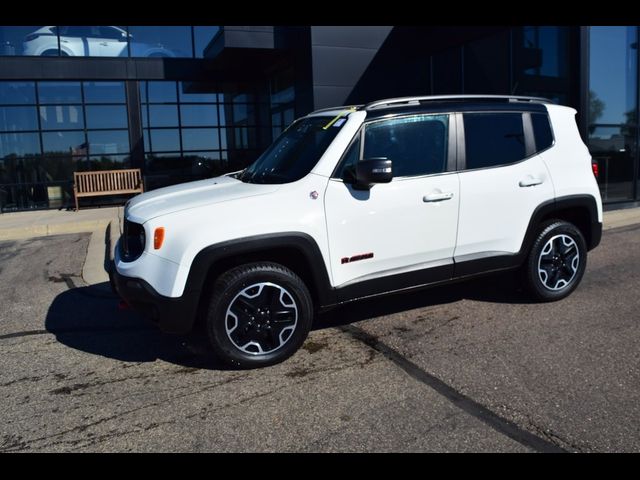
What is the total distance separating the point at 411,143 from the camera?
4762 mm

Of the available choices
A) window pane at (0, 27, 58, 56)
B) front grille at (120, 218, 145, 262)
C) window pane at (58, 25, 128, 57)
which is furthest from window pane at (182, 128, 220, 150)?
front grille at (120, 218, 145, 262)

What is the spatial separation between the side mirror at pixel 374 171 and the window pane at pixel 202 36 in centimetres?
1410

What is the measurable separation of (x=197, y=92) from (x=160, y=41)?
1774 millimetres

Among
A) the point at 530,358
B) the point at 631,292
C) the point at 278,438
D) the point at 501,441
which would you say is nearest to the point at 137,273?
the point at 278,438

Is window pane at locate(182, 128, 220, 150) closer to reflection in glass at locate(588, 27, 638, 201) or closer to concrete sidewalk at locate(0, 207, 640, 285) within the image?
concrete sidewalk at locate(0, 207, 640, 285)

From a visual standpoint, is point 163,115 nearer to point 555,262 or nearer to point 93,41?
point 93,41

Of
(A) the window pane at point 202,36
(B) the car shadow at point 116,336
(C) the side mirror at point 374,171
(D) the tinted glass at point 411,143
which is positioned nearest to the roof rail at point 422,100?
(D) the tinted glass at point 411,143

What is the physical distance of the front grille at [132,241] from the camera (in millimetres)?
4270

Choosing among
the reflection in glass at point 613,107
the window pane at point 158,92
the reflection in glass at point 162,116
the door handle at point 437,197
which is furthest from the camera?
the reflection in glass at point 162,116

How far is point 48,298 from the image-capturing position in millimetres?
6594

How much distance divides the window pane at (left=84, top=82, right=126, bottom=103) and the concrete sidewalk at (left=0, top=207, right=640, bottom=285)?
3.54m

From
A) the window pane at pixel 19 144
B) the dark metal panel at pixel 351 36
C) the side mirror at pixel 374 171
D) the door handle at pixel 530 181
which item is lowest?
the door handle at pixel 530 181

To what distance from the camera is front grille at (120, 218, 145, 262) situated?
14.0 feet

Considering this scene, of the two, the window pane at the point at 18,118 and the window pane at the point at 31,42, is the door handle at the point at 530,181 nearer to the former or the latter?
the window pane at the point at 31,42
